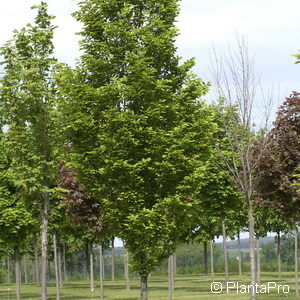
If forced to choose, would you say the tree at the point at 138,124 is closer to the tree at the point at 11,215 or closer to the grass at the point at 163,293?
the grass at the point at 163,293

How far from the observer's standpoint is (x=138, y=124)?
18.3 metres

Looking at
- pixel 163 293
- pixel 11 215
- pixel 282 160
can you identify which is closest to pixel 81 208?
pixel 11 215

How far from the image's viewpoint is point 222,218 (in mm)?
29578

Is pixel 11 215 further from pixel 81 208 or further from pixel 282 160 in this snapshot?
pixel 282 160

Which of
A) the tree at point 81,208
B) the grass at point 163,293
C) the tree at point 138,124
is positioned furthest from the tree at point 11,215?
the tree at point 138,124

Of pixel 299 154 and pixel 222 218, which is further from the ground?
pixel 299 154

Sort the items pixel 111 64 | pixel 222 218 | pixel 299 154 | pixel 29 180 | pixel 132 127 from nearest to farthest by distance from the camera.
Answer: pixel 132 127 < pixel 111 64 < pixel 29 180 < pixel 299 154 < pixel 222 218

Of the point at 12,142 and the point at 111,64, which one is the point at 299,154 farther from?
the point at 12,142

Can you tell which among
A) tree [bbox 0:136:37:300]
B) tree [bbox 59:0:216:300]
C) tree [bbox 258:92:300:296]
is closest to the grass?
tree [bbox 258:92:300:296]

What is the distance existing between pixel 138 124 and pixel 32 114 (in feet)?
20.1

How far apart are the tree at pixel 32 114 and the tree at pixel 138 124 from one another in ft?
8.63

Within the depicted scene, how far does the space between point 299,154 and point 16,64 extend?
12454 millimetres

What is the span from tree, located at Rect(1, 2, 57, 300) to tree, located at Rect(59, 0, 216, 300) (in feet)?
8.63

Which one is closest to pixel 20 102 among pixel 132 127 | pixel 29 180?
pixel 29 180
